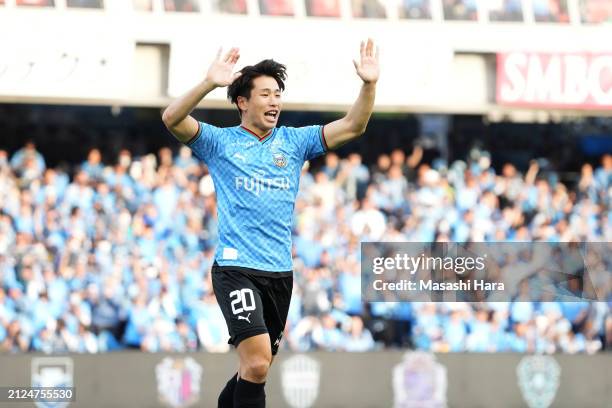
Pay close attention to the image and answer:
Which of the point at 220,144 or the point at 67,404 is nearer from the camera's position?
the point at 220,144

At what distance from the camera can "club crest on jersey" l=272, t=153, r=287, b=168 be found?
7.33m

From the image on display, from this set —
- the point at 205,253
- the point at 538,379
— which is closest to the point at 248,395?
the point at 538,379

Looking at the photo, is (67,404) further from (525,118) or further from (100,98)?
(525,118)

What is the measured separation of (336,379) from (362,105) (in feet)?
23.2

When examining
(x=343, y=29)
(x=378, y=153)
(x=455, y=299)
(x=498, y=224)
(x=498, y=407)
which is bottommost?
(x=498, y=407)

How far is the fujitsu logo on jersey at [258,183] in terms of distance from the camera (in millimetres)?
7258

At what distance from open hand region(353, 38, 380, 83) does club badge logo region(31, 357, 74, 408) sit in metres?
7.24

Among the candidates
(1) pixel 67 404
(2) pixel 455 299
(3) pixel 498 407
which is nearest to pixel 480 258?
(2) pixel 455 299

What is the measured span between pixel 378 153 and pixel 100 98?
426 cm

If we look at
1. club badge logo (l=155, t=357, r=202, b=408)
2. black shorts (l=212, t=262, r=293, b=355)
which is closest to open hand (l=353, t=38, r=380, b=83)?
black shorts (l=212, t=262, r=293, b=355)

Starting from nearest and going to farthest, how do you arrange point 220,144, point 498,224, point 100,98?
1. point 220,144
2. point 498,224
3. point 100,98

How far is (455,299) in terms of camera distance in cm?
1409

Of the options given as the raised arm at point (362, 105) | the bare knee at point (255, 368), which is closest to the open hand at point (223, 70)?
the raised arm at point (362, 105)

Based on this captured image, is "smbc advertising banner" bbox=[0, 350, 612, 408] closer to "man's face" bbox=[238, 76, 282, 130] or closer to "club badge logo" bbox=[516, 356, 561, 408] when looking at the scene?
"club badge logo" bbox=[516, 356, 561, 408]
